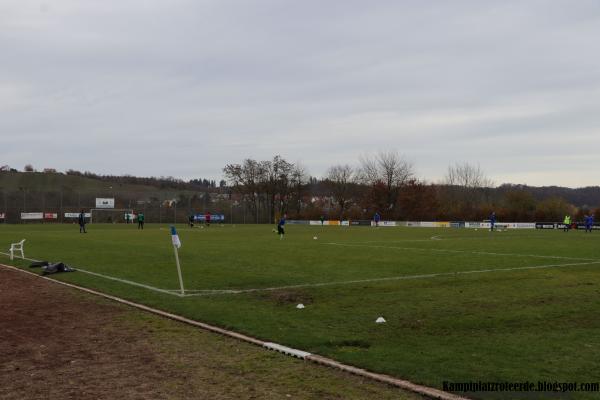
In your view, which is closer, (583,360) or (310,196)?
(583,360)

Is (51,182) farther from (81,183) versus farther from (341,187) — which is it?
(341,187)

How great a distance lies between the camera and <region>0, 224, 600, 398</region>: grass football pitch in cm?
651

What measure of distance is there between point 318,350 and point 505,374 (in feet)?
7.52

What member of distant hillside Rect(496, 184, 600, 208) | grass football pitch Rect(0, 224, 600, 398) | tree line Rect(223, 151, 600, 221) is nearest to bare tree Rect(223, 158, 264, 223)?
tree line Rect(223, 151, 600, 221)

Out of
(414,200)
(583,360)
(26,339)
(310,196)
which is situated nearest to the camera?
(583,360)

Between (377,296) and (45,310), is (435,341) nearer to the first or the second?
(377,296)

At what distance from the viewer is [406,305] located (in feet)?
34.6

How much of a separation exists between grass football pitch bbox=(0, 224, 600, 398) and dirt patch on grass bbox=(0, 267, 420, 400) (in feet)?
2.18

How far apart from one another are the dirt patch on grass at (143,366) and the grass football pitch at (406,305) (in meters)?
0.67

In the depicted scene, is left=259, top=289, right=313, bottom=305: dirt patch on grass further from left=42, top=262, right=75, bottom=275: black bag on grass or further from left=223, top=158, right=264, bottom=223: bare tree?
left=223, top=158, right=264, bottom=223: bare tree

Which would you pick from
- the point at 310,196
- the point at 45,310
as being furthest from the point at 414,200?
the point at 45,310

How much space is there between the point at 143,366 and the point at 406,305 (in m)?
5.60

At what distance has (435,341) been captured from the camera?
7.54 meters

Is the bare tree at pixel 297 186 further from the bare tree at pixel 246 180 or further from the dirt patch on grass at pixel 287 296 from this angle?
the dirt patch on grass at pixel 287 296
